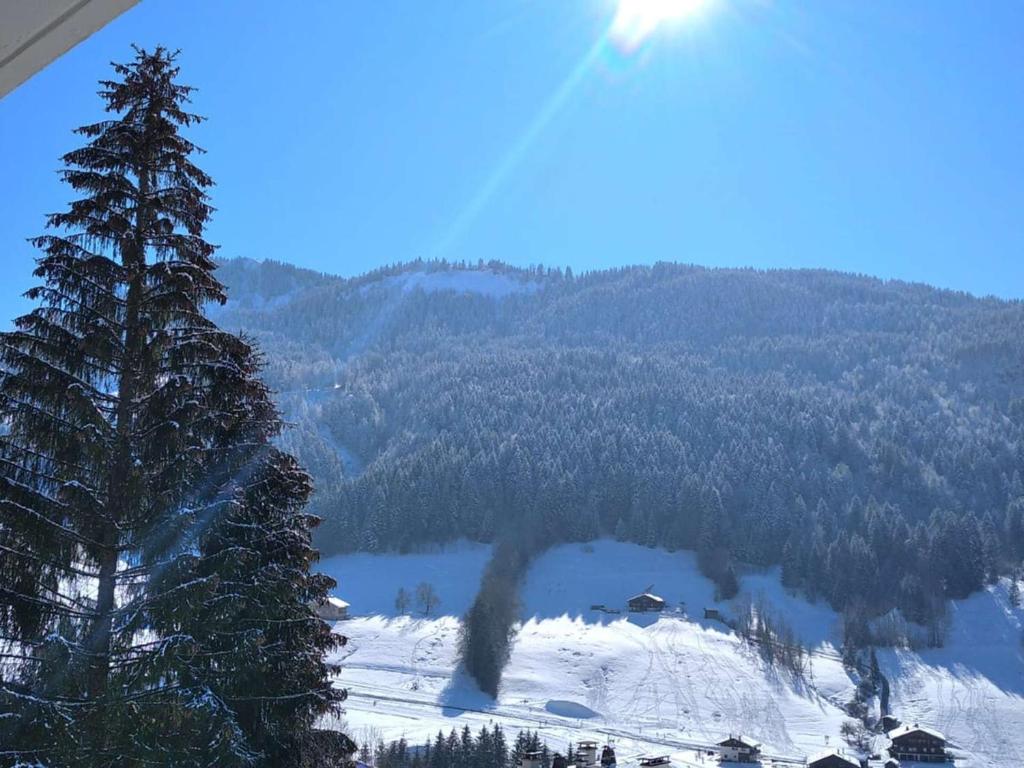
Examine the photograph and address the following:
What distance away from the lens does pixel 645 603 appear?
328ft

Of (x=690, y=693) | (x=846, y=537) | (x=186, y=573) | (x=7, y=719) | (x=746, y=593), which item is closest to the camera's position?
(x=7, y=719)

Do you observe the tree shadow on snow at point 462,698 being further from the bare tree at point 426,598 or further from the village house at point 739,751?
the bare tree at point 426,598

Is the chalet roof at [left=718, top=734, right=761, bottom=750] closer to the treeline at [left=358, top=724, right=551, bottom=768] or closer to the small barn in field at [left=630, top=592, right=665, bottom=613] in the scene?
the treeline at [left=358, top=724, right=551, bottom=768]

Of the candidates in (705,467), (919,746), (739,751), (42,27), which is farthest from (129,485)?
(705,467)

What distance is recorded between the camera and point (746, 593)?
108 metres


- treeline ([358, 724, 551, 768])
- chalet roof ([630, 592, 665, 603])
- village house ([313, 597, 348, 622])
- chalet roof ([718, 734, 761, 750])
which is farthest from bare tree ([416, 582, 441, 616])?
treeline ([358, 724, 551, 768])

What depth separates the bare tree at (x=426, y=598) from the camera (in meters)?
97.9

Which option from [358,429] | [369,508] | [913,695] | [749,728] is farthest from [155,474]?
[358,429]

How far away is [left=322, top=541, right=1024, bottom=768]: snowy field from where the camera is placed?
65875 millimetres

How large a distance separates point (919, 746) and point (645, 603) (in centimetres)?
3957

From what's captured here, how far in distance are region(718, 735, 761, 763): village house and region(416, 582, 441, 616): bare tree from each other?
144 ft

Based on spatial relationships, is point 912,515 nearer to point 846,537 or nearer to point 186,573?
point 846,537

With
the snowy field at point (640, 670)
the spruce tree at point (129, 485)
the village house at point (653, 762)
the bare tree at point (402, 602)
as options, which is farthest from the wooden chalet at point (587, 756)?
the bare tree at point (402, 602)

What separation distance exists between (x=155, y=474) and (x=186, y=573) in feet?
3.22
